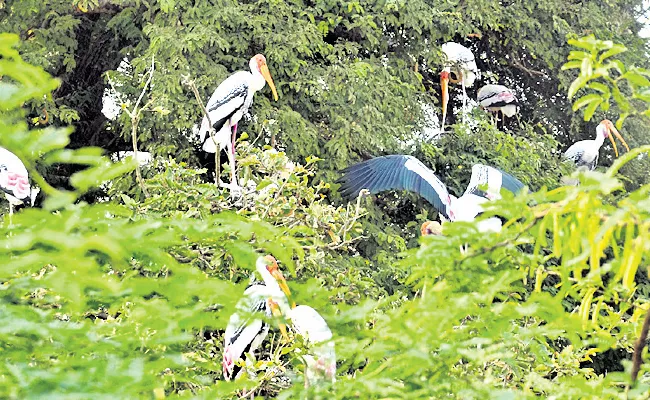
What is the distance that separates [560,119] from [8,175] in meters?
3.64

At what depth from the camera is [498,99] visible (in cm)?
614

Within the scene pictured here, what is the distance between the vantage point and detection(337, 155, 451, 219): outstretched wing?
4.57 meters

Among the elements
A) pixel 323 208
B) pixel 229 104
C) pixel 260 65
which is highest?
pixel 260 65

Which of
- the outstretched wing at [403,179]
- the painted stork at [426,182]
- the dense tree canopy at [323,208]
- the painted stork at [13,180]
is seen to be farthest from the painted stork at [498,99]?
A: the painted stork at [13,180]

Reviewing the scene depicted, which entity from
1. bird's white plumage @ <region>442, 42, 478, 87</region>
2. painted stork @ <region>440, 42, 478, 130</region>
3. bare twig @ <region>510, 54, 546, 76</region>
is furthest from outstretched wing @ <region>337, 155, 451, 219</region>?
bare twig @ <region>510, 54, 546, 76</region>

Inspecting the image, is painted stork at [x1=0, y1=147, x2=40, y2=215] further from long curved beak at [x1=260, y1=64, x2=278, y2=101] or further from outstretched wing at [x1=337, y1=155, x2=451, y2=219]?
outstretched wing at [x1=337, y1=155, x2=451, y2=219]

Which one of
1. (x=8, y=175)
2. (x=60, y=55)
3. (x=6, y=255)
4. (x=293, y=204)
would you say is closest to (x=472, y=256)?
(x=6, y=255)

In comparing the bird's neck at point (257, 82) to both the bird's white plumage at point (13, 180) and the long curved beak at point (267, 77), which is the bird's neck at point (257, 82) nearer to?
the long curved beak at point (267, 77)

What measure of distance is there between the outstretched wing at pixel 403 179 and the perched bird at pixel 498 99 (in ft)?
5.35

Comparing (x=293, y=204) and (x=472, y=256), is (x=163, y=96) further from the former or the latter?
(x=472, y=256)

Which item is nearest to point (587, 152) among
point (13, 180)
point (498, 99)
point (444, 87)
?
point (498, 99)

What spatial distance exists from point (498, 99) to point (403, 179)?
1712 mm

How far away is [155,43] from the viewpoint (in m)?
4.88

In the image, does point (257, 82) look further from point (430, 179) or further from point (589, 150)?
point (589, 150)
